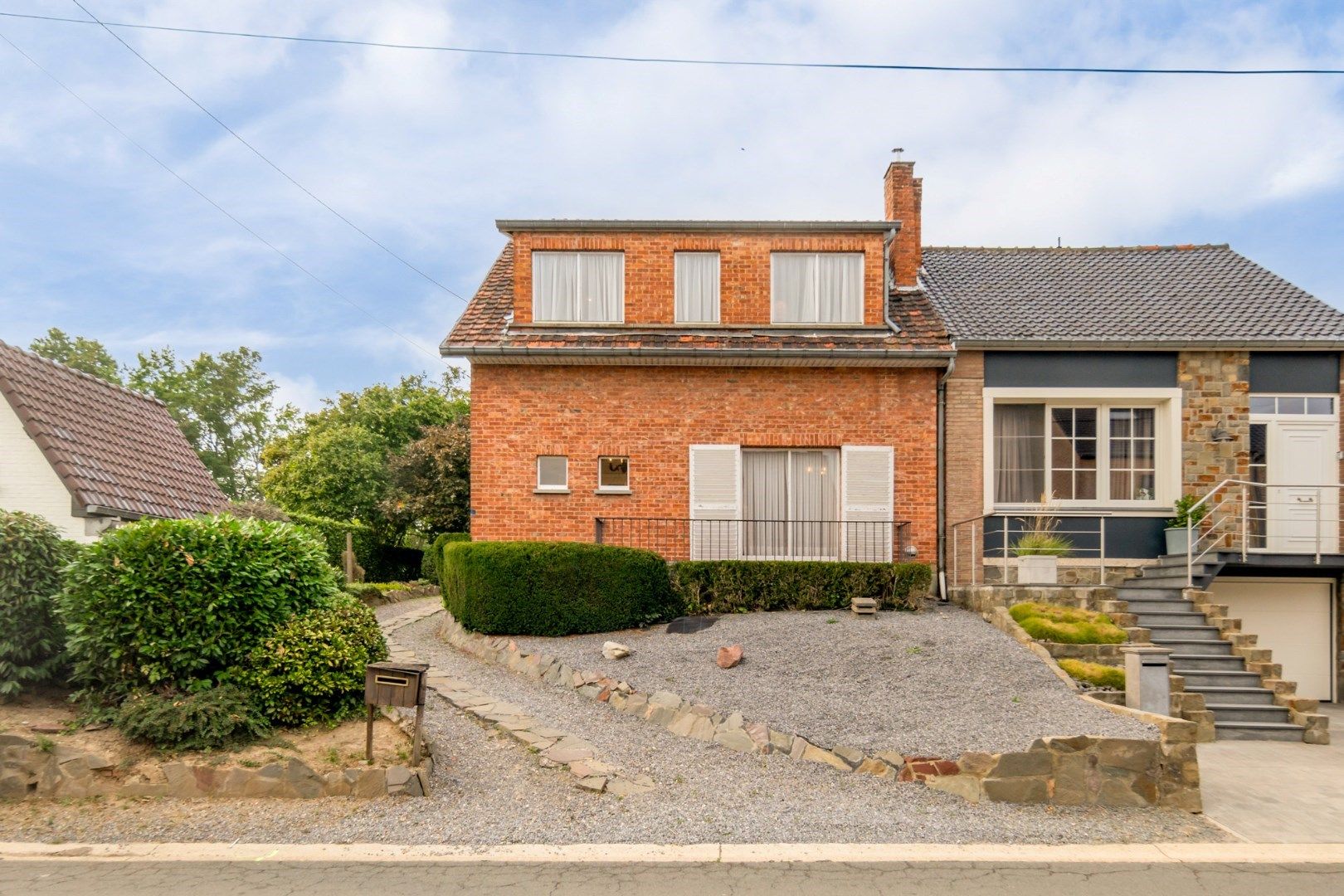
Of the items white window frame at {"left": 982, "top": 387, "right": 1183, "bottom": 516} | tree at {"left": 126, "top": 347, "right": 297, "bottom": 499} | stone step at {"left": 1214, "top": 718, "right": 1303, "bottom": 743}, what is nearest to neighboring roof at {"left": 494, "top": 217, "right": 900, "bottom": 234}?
white window frame at {"left": 982, "top": 387, "right": 1183, "bottom": 516}

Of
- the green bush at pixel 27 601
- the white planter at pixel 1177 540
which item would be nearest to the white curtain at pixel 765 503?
the white planter at pixel 1177 540

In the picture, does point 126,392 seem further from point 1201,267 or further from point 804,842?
point 1201,267

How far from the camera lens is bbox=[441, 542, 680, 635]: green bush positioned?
36.6 ft

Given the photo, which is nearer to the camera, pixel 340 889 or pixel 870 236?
pixel 340 889

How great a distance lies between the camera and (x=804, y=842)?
6.36 m

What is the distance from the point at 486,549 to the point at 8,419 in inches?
219

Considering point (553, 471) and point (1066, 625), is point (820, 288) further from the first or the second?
point (1066, 625)

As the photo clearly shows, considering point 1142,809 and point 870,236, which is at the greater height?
point 870,236

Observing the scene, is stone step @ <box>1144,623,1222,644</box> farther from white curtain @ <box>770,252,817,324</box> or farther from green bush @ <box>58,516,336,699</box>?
green bush @ <box>58,516,336,699</box>

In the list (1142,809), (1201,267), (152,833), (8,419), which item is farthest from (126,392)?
(1201,267)

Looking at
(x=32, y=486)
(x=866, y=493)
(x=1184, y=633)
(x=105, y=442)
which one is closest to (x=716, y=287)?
(x=866, y=493)

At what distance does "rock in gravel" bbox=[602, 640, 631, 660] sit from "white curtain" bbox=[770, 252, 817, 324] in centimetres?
636

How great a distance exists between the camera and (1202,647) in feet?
36.9

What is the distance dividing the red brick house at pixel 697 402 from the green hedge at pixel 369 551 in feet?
34.1
